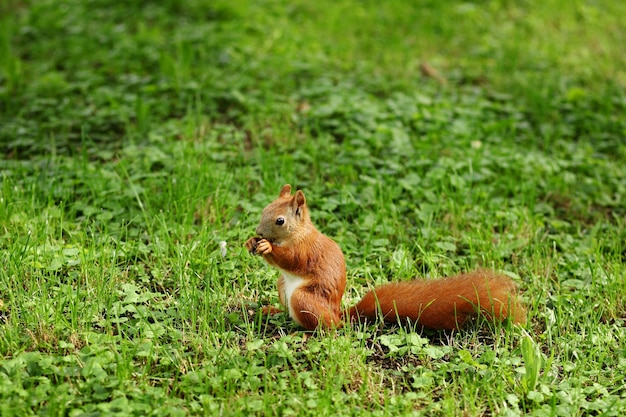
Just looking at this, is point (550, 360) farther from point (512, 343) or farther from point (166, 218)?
point (166, 218)

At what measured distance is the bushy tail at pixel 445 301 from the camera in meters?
2.90

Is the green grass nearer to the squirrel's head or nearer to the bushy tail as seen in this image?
the bushy tail

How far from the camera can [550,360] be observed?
2.73m

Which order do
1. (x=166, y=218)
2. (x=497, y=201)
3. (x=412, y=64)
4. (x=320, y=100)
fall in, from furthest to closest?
(x=412, y=64) < (x=320, y=100) < (x=497, y=201) < (x=166, y=218)

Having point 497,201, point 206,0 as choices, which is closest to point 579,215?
point 497,201

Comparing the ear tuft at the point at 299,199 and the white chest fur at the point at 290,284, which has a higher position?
the ear tuft at the point at 299,199

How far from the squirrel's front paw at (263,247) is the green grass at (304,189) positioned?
356 millimetres

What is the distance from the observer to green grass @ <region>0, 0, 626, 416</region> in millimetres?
2686

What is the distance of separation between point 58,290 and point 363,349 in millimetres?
1253

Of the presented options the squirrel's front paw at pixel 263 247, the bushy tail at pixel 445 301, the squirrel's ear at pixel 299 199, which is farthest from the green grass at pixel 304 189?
the squirrel's ear at pixel 299 199

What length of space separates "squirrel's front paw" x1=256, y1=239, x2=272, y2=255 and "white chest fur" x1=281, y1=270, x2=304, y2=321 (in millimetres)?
155

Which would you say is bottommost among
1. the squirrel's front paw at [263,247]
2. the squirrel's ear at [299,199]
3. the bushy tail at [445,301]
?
the bushy tail at [445,301]

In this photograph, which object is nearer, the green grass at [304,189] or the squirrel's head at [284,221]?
the green grass at [304,189]

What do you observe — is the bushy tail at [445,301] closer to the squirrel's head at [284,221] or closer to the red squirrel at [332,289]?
the red squirrel at [332,289]
